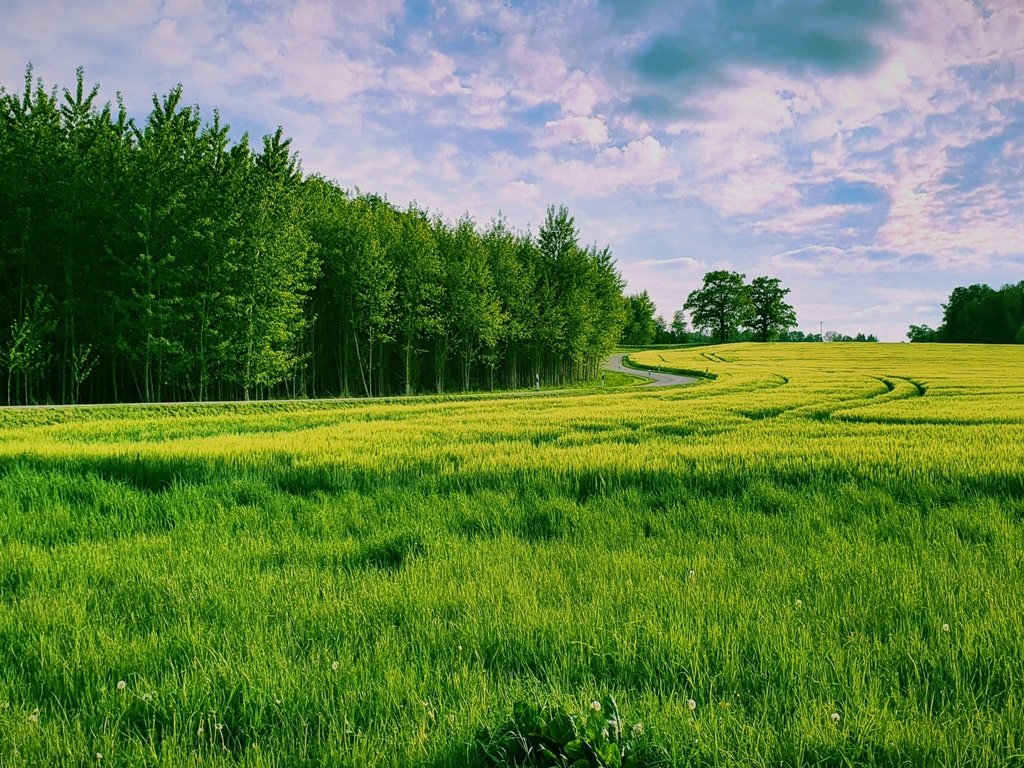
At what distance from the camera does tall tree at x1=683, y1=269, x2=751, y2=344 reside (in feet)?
396

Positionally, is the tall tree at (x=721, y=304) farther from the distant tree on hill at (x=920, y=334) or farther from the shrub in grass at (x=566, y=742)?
the shrub in grass at (x=566, y=742)

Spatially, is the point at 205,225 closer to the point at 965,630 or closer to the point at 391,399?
the point at 391,399

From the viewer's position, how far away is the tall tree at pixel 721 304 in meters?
121

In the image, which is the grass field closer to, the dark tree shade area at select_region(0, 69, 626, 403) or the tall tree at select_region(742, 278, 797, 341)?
the dark tree shade area at select_region(0, 69, 626, 403)

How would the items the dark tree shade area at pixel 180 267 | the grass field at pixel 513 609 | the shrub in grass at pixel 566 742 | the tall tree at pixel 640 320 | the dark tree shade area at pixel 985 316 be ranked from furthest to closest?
the tall tree at pixel 640 320 → the dark tree shade area at pixel 985 316 → the dark tree shade area at pixel 180 267 → the grass field at pixel 513 609 → the shrub in grass at pixel 566 742

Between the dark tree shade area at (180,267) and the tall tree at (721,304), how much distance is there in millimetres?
95926

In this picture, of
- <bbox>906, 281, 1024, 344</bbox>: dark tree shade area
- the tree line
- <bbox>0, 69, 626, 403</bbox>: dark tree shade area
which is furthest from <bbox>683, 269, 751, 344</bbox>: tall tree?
<bbox>0, 69, 626, 403</bbox>: dark tree shade area

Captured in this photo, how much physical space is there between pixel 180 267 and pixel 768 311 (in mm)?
122464

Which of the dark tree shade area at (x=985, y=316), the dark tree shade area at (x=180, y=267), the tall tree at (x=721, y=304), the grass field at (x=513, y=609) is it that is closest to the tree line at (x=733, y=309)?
the tall tree at (x=721, y=304)

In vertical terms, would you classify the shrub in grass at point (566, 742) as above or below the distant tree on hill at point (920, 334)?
below

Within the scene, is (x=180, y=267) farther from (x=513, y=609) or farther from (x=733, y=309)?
(x=733, y=309)

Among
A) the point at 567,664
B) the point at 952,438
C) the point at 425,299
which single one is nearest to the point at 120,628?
the point at 567,664

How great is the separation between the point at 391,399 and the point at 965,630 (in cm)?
3077

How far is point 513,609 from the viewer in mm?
3467
